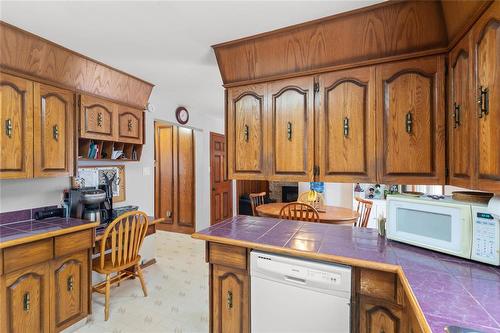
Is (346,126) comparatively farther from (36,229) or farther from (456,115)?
(36,229)

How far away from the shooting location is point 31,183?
2.19 m

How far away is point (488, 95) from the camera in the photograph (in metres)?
1.03

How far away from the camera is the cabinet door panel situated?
1622 millimetres

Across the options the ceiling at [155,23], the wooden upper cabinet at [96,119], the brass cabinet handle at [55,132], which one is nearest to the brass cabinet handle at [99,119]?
the wooden upper cabinet at [96,119]

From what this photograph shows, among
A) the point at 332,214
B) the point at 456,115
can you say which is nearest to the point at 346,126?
the point at 456,115

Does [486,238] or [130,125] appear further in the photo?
[130,125]

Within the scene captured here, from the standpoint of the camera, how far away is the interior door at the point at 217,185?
482cm

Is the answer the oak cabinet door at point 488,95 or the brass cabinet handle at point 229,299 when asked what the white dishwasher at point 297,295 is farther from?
the oak cabinet door at point 488,95

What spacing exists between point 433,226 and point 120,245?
7.96ft

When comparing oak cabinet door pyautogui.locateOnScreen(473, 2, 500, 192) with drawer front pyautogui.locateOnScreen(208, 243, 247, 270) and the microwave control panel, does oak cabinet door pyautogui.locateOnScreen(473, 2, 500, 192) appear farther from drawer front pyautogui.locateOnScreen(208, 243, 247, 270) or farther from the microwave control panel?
drawer front pyautogui.locateOnScreen(208, 243, 247, 270)

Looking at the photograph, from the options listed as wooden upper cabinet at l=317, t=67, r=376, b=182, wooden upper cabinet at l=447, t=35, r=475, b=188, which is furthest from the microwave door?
wooden upper cabinet at l=317, t=67, r=376, b=182

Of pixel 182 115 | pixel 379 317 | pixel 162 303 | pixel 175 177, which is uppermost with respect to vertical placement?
pixel 182 115

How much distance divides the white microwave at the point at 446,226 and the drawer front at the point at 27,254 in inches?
94.9

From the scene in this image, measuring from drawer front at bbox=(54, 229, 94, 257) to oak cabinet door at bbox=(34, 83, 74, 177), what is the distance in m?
0.55
